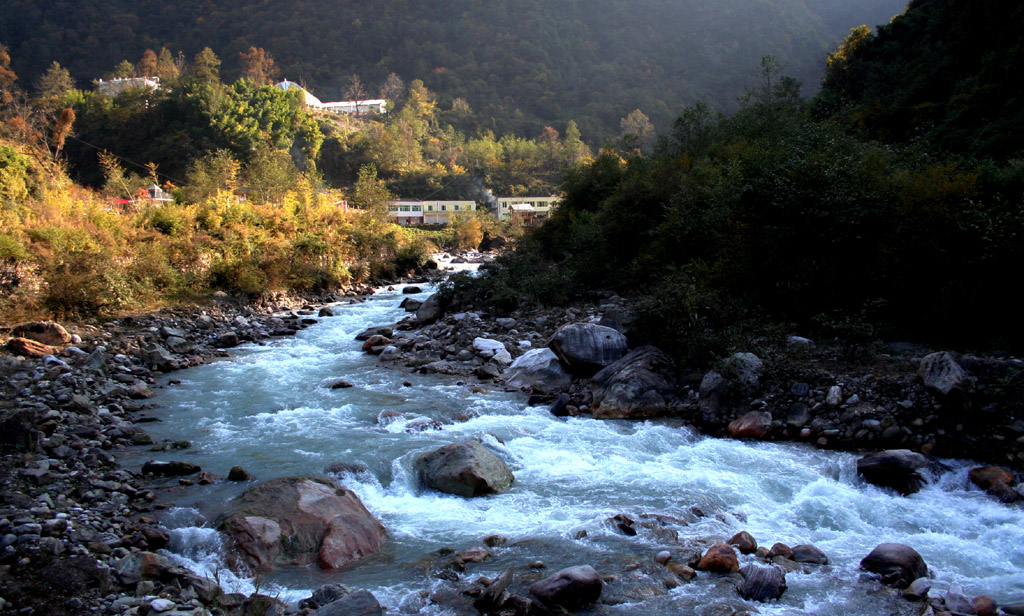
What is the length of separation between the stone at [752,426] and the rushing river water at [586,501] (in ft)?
0.77

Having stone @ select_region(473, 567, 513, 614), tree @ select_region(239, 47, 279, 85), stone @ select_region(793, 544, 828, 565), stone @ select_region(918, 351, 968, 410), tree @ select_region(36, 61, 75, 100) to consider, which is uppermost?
tree @ select_region(239, 47, 279, 85)

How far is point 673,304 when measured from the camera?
34.7 feet

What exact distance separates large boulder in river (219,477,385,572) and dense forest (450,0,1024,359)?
20.9 feet

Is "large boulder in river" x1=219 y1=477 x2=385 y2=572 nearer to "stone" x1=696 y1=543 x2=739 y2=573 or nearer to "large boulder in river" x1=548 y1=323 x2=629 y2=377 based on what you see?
"stone" x1=696 y1=543 x2=739 y2=573

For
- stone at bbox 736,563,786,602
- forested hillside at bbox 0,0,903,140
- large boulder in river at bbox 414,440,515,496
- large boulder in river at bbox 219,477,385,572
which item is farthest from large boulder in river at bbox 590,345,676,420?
forested hillside at bbox 0,0,903,140

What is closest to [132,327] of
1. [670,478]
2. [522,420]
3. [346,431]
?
[346,431]

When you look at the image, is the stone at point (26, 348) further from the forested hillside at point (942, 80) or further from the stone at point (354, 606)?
the forested hillside at point (942, 80)

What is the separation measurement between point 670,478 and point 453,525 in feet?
8.88

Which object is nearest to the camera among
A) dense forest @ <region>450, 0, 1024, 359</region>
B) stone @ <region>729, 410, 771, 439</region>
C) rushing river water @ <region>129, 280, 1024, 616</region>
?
rushing river water @ <region>129, 280, 1024, 616</region>

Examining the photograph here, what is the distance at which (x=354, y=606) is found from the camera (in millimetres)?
4562

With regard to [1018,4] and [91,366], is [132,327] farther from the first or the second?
[1018,4]

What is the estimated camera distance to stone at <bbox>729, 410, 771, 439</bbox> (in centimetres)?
836

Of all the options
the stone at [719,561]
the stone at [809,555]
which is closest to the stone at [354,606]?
the stone at [719,561]

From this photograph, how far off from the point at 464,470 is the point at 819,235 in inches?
298
